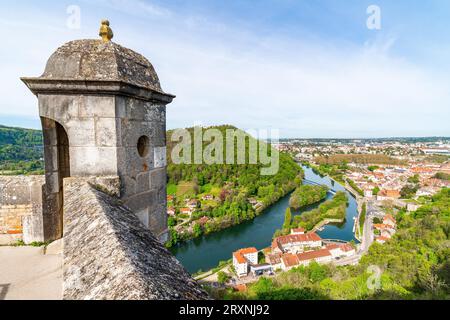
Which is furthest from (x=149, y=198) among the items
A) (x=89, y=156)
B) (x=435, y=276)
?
(x=435, y=276)

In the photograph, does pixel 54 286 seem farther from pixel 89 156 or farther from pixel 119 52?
pixel 119 52

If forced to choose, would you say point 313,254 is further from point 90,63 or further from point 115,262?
point 115,262

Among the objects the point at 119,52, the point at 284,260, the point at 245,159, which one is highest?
the point at 119,52

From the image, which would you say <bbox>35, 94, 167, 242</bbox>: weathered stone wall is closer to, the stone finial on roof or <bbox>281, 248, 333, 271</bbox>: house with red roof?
the stone finial on roof

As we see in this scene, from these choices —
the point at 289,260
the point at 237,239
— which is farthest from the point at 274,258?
the point at 237,239

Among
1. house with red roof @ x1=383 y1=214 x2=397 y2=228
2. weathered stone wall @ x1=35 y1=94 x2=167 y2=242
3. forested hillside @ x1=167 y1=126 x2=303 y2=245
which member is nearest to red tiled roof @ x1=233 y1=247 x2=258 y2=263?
forested hillside @ x1=167 y1=126 x2=303 y2=245
